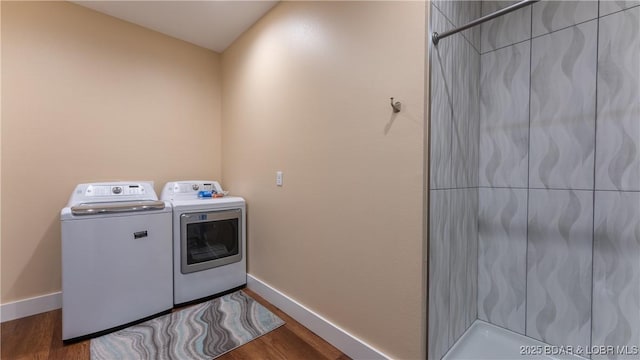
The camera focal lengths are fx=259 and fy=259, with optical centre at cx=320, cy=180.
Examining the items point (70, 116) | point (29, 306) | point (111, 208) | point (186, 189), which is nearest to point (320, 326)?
point (111, 208)

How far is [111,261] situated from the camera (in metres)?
1.79

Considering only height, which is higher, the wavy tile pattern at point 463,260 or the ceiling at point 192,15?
the ceiling at point 192,15

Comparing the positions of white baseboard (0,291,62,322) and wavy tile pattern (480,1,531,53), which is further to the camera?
white baseboard (0,291,62,322)

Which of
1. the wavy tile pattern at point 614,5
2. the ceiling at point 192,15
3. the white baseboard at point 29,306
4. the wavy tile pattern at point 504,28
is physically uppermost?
the ceiling at point 192,15

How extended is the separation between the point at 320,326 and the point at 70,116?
262cm

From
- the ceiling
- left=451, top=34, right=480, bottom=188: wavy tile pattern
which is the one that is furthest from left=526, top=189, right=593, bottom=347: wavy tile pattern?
the ceiling

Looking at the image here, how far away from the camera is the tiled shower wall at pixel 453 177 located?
4.29 ft

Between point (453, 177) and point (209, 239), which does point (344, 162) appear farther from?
point (209, 239)

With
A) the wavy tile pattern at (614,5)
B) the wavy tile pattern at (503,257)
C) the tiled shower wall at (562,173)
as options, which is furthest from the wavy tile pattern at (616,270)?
the wavy tile pattern at (614,5)

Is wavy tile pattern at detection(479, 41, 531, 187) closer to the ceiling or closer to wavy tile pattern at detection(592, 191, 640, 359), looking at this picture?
wavy tile pattern at detection(592, 191, 640, 359)

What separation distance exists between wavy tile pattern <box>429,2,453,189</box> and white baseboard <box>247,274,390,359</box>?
3.29ft

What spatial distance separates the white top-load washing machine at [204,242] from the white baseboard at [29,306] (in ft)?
3.19

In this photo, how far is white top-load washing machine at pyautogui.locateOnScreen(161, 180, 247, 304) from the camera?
7.00ft

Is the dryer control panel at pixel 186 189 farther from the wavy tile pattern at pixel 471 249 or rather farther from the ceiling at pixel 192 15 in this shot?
the wavy tile pattern at pixel 471 249
